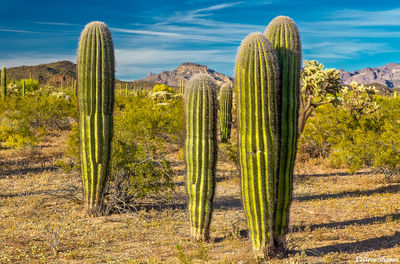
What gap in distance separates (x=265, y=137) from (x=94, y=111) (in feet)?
14.4

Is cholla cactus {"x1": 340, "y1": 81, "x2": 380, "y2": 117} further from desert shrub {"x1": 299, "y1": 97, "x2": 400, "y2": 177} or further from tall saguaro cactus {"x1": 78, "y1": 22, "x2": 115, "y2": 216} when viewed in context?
tall saguaro cactus {"x1": 78, "y1": 22, "x2": 115, "y2": 216}

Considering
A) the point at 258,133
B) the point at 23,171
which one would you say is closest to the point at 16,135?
the point at 23,171

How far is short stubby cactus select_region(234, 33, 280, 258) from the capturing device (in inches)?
231

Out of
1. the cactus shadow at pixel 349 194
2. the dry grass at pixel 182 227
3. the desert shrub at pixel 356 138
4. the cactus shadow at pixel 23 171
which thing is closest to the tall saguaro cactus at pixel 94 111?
the dry grass at pixel 182 227

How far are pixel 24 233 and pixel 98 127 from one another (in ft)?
8.76

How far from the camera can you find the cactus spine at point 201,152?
6.85 metres

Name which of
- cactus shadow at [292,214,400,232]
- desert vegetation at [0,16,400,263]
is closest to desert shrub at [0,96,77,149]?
desert vegetation at [0,16,400,263]

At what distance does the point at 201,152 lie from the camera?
22.4 feet

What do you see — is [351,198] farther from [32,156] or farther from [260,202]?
[32,156]

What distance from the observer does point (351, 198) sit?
10.2m

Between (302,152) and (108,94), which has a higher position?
(108,94)

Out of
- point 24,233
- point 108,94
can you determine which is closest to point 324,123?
point 108,94

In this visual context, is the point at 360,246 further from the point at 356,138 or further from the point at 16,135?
the point at 16,135

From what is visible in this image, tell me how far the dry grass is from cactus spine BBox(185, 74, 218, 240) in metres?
0.64
